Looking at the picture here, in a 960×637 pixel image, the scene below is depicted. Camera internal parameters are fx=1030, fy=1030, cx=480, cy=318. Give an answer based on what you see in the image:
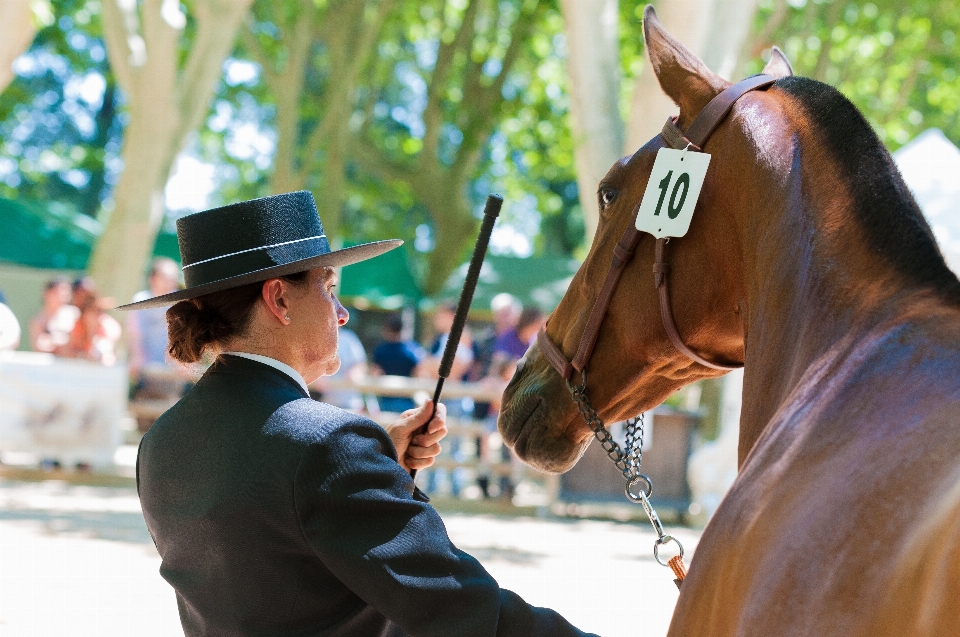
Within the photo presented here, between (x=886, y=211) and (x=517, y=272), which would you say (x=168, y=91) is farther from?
(x=886, y=211)

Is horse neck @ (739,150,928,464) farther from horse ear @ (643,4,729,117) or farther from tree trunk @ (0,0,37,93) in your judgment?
tree trunk @ (0,0,37,93)

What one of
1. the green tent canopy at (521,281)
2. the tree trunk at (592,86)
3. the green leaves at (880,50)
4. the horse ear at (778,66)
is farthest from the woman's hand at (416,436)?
the green tent canopy at (521,281)

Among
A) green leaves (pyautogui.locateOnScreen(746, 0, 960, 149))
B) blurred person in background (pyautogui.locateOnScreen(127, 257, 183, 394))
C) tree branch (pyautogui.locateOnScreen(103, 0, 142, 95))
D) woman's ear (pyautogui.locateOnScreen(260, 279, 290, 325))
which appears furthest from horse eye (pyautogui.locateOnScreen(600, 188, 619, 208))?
green leaves (pyautogui.locateOnScreen(746, 0, 960, 149))

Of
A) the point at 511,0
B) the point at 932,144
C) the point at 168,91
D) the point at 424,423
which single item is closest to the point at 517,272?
the point at 511,0

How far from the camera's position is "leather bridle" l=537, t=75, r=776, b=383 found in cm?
223

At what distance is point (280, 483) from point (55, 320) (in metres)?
9.79

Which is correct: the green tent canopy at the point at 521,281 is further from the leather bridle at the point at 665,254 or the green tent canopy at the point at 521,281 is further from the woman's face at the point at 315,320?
the woman's face at the point at 315,320

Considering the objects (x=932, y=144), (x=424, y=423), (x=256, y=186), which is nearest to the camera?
(x=424, y=423)

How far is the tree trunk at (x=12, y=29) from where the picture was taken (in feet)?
30.1

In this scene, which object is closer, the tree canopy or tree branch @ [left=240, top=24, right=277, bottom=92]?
the tree canopy

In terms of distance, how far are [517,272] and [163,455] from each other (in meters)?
20.0

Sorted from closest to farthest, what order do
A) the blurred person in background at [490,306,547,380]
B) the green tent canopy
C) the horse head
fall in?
1. the horse head
2. the blurred person in background at [490,306,547,380]
3. the green tent canopy

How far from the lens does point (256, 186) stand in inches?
1296

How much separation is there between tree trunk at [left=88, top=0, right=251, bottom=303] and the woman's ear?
1107cm
